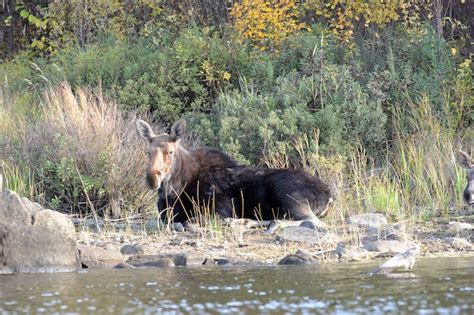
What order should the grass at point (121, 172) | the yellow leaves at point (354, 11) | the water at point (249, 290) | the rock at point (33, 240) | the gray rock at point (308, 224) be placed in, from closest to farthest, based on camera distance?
the water at point (249, 290) < the rock at point (33, 240) < the gray rock at point (308, 224) < the grass at point (121, 172) < the yellow leaves at point (354, 11)

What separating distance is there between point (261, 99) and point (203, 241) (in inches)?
213

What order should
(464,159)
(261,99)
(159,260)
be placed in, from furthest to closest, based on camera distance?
(261,99), (464,159), (159,260)

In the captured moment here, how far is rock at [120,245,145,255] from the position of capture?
1143 centimetres

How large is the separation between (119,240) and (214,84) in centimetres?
721

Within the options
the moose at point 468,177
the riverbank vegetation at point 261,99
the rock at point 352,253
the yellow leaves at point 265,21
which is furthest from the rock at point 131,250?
the yellow leaves at point 265,21

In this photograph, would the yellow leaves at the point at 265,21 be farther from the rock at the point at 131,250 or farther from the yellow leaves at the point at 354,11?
the rock at the point at 131,250

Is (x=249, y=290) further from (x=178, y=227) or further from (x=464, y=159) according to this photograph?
(x=464, y=159)

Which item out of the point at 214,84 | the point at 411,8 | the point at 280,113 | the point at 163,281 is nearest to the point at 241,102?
the point at 280,113

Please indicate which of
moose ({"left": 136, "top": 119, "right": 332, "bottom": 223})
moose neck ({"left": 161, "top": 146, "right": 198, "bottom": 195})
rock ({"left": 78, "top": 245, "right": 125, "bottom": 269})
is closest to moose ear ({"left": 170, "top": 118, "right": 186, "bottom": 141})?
moose ({"left": 136, "top": 119, "right": 332, "bottom": 223})

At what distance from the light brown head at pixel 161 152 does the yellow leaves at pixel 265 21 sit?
589 centimetres

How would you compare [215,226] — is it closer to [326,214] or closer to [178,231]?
[178,231]

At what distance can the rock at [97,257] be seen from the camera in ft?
35.3

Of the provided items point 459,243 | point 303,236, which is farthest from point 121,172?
point 459,243

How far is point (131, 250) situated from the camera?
37.6ft
